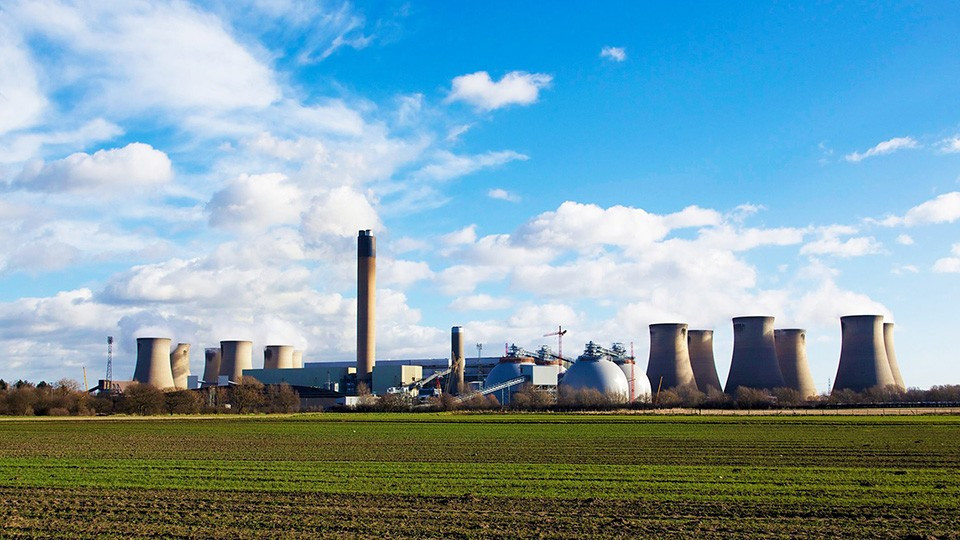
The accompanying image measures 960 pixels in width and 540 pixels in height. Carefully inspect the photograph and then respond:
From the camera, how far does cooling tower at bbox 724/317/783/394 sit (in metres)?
68.5

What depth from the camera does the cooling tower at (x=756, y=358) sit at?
68500mm

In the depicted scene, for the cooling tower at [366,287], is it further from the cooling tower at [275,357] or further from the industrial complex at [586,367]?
the cooling tower at [275,357]

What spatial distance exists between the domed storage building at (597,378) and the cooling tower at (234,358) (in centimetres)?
3312

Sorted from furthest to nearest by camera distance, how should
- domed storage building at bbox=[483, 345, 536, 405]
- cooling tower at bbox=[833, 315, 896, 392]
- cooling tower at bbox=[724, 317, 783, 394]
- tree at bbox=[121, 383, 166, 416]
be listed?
1. domed storage building at bbox=[483, 345, 536, 405]
2. cooling tower at bbox=[724, 317, 783, 394]
3. cooling tower at bbox=[833, 315, 896, 392]
4. tree at bbox=[121, 383, 166, 416]

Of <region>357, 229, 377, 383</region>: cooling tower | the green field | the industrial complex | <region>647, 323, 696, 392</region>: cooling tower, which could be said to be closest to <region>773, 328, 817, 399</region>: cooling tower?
the industrial complex

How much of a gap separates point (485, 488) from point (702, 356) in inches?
2649

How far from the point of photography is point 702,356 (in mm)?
78750

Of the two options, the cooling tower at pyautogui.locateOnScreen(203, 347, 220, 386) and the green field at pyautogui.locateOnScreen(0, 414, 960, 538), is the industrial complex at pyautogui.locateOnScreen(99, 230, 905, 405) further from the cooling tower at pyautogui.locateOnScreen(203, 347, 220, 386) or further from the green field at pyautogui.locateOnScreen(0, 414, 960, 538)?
the green field at pyautogui.locateOnScreen(0, 414, 960, 538)

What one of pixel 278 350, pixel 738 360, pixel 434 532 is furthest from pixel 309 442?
pixel 278 350

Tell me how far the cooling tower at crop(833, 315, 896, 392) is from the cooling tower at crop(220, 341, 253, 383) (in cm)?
5524

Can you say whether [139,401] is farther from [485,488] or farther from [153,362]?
[485,488]

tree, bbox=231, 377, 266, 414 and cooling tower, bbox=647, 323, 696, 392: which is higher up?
cooling tower, bbox=647, 323, 696, 392

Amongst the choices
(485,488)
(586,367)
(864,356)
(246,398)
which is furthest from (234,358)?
(485,488)

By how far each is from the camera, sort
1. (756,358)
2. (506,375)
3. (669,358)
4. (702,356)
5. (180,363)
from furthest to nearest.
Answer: (180,363)
(506,375)
(702,356)
(669,358)
(756,358)
